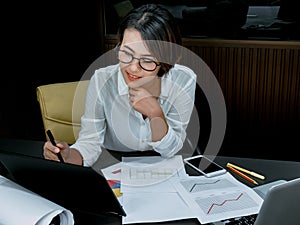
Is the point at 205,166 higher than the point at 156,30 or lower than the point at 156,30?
lower

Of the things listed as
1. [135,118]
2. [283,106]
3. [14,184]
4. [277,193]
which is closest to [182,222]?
[277,193]

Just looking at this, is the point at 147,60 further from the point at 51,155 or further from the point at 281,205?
the point at 281,205

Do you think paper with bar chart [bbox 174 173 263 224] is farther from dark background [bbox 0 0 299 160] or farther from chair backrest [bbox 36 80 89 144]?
dark background [bbox 0 0 299 160]

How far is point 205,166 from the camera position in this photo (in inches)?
53.3

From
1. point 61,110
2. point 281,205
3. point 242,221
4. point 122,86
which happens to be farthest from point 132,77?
point 281,205

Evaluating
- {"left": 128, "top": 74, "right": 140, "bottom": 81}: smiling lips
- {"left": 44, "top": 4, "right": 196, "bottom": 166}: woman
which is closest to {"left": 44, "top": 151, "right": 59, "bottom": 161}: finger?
{"left": 44, "top": 4, "right": 196, "bottom": 166}: woman

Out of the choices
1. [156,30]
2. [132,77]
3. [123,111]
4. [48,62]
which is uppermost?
[156,30]

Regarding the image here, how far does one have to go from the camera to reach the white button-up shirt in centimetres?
158

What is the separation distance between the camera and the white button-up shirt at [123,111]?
1.58 meters

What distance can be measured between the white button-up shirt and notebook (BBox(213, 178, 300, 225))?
0.68 metres

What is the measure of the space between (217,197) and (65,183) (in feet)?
1.35

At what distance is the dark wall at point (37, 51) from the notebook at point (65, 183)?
1515 mm

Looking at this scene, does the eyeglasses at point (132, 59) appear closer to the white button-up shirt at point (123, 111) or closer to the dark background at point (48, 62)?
the white button-up shirt at point (123, 111)

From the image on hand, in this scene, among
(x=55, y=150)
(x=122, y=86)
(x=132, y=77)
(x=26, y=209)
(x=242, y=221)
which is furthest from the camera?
(x=122, y=86)
